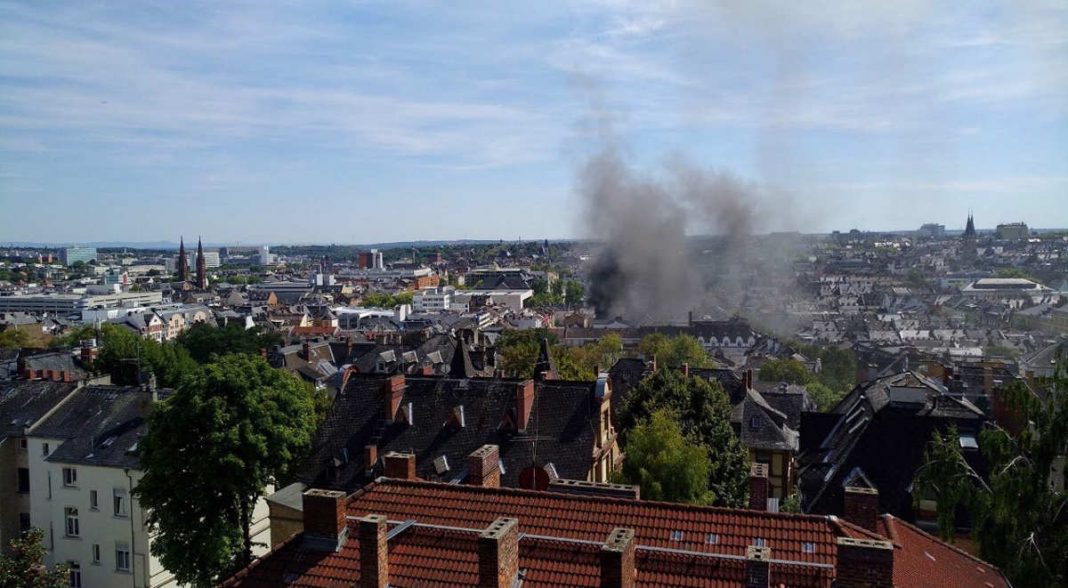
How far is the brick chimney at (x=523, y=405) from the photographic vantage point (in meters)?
28.6

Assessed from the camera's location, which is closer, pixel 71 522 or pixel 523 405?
pixel 523 405

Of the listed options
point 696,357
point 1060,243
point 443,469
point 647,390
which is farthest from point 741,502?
point 1060,243

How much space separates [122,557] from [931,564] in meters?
26.1

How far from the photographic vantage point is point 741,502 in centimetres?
2881

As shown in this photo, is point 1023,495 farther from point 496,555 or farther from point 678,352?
point 678,352

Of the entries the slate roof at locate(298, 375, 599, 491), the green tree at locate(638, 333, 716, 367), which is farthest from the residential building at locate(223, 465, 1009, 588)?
the green tree at locate(638, 333, 716, 367)

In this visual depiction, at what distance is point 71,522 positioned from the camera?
96.7 ft

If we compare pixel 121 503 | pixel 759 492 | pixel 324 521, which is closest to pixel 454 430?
pixel 121 503

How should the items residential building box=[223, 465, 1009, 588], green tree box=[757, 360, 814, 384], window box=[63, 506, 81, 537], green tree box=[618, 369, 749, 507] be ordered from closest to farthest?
residential building box=[223, 465, 1009, 588] < green tree box=[618, 369, 749, 507] < window box=[63, 506, 81, 537] < green tree box=[757, 360, 814, 384]

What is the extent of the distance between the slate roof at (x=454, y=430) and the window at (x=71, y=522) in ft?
27.3

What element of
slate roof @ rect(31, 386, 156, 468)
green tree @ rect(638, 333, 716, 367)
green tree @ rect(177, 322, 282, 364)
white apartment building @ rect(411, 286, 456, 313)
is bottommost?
white apartment building @ rect(411, 286, 456, 313)

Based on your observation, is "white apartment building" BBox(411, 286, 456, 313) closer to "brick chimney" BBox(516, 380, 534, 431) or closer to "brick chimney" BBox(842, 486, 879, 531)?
"brick chimney" BBox(516, 380, 534, 431)

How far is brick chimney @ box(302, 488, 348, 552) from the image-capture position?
1373 centimetres

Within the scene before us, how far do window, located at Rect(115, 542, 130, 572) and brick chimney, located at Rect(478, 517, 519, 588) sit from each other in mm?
22172
